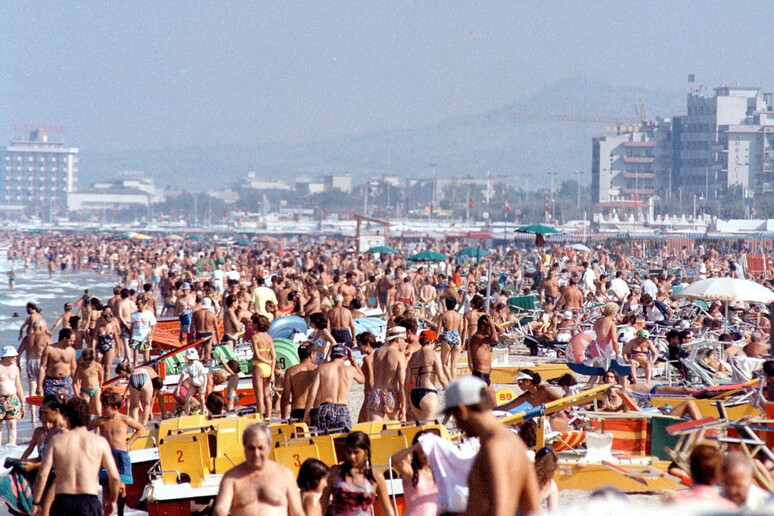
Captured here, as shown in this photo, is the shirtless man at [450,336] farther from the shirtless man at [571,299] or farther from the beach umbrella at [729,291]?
the shirtless man at [571,299]

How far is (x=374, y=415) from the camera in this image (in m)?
8.21

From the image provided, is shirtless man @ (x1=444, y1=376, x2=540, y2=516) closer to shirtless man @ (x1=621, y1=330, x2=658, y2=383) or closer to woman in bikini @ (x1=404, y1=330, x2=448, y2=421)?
woman in bikini @ (x1=404, y1=330, x2=448, y2=421)

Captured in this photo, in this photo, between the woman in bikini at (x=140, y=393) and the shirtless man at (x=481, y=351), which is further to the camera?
the shirtless man at (x=481, y=351)

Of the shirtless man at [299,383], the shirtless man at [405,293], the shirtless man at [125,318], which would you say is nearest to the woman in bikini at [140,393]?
the shirtless man at [299,383]

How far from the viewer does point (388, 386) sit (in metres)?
8.27

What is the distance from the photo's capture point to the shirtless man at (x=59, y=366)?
401 inches

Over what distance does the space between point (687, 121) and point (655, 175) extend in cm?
841

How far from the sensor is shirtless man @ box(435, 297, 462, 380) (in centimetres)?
1100

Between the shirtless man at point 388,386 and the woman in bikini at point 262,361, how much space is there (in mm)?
1492

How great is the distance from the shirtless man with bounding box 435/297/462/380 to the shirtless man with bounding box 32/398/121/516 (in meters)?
5.72

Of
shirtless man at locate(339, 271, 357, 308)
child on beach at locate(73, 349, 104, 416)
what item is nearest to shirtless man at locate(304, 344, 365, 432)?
child on beach at locate(73, 349, 104, 416)

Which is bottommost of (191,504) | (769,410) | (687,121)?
(191,504)

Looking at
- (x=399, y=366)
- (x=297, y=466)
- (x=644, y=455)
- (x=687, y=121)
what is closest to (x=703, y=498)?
(x=297, y=466)

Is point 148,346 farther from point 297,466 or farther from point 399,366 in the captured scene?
point 297,466
